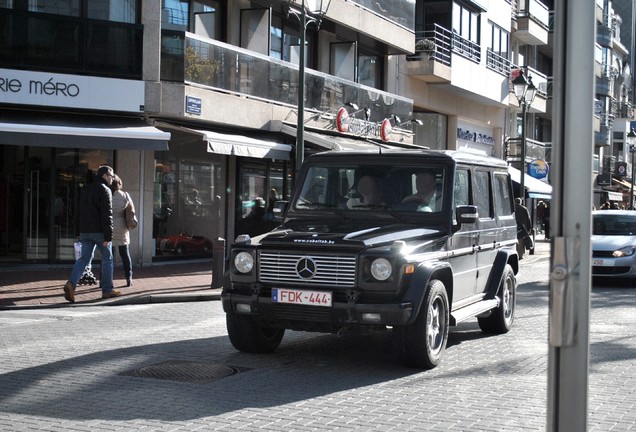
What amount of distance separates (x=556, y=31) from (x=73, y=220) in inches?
668

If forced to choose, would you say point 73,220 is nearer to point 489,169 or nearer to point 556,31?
point 489,169

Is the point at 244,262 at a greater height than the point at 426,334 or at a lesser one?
greater

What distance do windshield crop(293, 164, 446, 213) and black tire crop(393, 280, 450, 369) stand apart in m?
1.11

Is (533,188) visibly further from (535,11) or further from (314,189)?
(314,189)

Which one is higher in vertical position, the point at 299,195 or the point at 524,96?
the point at 524,96

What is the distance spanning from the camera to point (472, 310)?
970 centimetres

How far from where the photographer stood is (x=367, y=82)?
30.3 m

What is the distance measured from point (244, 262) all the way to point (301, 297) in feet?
2.35

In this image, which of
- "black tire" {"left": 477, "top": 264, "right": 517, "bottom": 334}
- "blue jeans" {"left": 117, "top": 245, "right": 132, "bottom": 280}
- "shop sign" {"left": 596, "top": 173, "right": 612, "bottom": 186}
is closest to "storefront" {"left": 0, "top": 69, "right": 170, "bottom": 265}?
"blue jeans" {"left": 117, "top": 245, "right": 132, "bottom": 280}

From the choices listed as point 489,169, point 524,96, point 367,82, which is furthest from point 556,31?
point 367,82

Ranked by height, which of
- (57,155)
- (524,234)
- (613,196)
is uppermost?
(613,196)

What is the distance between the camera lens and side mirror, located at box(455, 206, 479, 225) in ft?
30.2

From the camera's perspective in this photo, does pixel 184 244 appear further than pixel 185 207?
No

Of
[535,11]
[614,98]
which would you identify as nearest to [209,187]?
[535,11]
